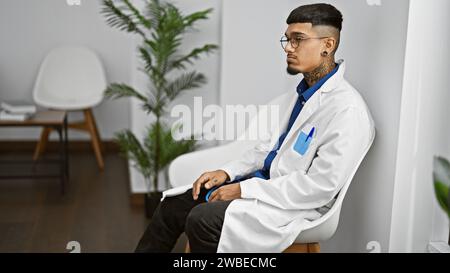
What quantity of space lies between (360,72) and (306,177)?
0.43 meters

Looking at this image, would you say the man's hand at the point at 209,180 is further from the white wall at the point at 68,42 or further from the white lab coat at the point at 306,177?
the white wall at the point at 68,42

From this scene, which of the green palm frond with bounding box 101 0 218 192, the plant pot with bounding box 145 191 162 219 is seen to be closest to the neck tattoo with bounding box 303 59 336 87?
the green palm frond with bounding box 101 0 218 192

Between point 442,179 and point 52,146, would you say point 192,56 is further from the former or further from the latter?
point 442,179

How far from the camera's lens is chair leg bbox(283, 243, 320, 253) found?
7.00ft

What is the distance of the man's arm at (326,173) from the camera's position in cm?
194

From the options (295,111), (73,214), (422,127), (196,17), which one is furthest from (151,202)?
(422,127)

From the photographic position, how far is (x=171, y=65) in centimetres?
323

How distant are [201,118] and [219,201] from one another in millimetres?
743

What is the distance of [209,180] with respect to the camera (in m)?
2.23

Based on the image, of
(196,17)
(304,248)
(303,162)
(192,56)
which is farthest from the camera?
(192,56)

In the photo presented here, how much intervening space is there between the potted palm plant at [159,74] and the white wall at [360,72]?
65 cm

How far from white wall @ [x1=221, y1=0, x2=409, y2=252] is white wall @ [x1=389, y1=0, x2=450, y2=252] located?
0.03 metres

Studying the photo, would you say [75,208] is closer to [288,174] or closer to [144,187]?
[144,187]

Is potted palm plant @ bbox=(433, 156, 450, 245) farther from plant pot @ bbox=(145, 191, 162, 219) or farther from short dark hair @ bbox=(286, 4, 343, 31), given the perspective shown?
plant pot @ bbox=(145, 191, 162, 219)
